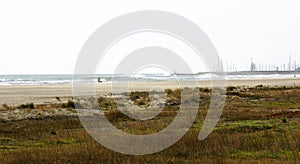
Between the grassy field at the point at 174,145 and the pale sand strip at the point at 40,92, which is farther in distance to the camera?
the pale sand strip at the point at 40,92

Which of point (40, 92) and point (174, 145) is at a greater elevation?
point (40, 92)

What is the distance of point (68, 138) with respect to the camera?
18703 mm

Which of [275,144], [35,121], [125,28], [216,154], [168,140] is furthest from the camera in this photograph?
[35,121]

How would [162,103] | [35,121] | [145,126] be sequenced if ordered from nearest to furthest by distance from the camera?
1. [145,126]
2. [35,121]
3. [162,103]

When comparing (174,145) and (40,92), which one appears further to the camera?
(40,92)

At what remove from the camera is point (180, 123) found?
76.3 ft

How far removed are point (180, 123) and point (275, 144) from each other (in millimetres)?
8024

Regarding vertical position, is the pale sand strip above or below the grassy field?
above

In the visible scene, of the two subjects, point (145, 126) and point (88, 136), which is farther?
point (145, 126)

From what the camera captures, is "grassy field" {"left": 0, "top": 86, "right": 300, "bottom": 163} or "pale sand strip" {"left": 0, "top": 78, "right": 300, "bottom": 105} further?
"pale sand strip" {"left": 0, "top": 78, "right": 300, "bottom": 105}

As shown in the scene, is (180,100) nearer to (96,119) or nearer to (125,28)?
(96,119)

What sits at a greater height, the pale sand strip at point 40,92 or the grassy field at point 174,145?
the pale sand strip at point 40,92

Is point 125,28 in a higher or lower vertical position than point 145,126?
higher

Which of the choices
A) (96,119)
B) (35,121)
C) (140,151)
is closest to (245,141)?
(140,151)
